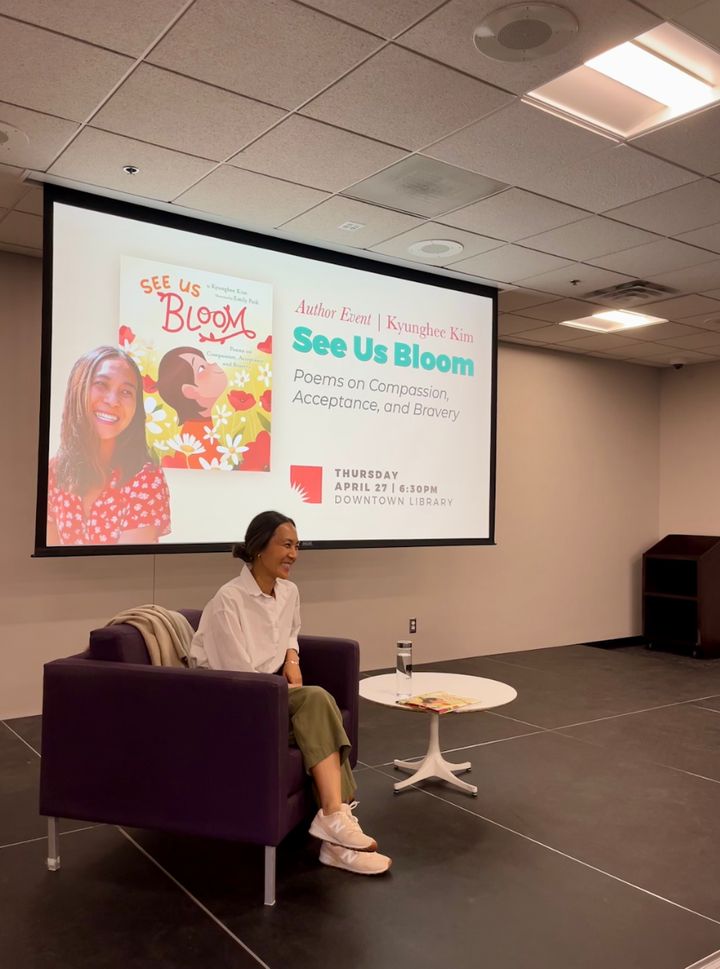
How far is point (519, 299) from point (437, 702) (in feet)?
11.0

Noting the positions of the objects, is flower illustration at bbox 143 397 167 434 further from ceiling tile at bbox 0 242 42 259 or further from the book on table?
the book on table

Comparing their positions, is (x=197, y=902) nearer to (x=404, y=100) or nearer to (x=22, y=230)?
(x=404, y=100)

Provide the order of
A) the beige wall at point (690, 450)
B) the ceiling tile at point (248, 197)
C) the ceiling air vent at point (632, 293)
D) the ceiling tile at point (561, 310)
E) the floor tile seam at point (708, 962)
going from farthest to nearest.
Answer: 1. the beige wall at point (690, 450)
2. the ceiling tile at point (561, 310)
3. the ceiling air vent at point (632, 293)
4. the ceiling tile at point (248, 197)
5. the floor tile seam at point (708, 962)

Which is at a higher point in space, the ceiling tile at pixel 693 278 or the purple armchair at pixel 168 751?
the ceiling tile at pixel 693 278

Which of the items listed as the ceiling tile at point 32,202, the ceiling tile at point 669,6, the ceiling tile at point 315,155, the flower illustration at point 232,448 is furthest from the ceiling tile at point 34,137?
the ceiling tile at point 669,6

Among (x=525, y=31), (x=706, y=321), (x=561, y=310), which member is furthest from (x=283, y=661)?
(x=706, y=321)

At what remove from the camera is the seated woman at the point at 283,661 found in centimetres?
280

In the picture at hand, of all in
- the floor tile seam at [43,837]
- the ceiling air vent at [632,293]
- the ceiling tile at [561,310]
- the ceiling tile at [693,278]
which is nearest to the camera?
the floor tile seam at [43,837]

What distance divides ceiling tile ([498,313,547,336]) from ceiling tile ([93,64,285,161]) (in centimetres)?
325

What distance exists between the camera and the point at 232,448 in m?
4.54

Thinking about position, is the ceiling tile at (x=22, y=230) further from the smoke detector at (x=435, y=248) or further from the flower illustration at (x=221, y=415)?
the smoke detector at (x=435, y=248)

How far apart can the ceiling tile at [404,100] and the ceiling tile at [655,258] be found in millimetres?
1867

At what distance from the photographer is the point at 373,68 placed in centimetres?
284

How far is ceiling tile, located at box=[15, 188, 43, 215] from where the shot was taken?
394 cm
